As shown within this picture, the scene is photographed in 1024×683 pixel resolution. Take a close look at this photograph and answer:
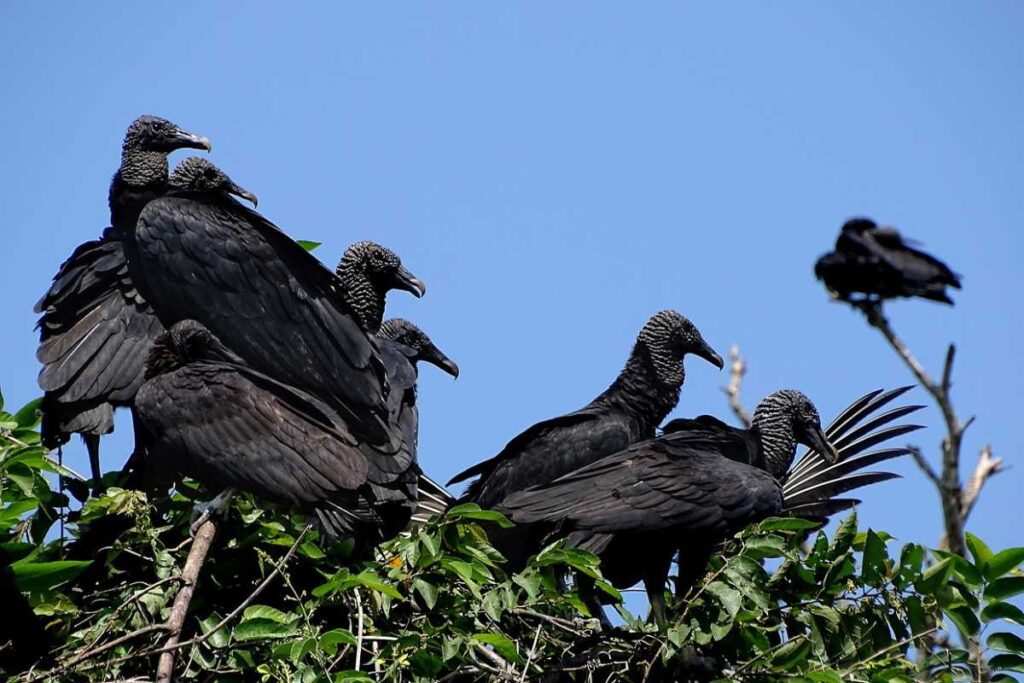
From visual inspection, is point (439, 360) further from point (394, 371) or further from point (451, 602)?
point (451, 602)

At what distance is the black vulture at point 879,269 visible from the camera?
148 inches

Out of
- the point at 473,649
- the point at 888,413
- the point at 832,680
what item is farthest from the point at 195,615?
the point at 888,413

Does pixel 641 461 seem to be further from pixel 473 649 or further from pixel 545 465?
pixel 473 649

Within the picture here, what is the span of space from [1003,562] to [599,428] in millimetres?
1885

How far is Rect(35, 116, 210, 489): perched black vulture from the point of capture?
687 centimetres

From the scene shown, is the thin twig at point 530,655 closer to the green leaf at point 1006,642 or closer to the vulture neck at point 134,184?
the green leaf at point 1006,642

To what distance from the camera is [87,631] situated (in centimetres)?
560

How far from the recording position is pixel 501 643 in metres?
5.59

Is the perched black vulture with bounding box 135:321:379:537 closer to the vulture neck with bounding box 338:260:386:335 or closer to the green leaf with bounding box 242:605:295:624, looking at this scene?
the green leaf with bounding box 242:605:295:624

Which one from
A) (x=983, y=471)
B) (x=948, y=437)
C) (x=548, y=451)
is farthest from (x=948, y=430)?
(x=548, y=451)

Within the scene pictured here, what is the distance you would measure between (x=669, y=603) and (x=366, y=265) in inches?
84.9

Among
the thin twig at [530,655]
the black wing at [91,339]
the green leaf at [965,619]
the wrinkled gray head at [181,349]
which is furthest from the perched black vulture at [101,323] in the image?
the green leaf at [965,619]

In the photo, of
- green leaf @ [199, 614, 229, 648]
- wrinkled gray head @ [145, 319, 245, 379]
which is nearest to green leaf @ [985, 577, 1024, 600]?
green leaf @ [199, 614, 229, 648]

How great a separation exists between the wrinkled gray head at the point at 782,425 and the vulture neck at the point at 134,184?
2.68 m
